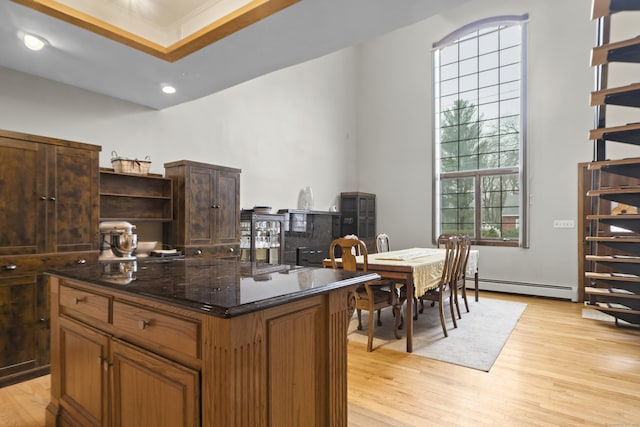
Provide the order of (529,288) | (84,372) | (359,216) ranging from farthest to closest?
(359,216)
(529,288)
(84,372)

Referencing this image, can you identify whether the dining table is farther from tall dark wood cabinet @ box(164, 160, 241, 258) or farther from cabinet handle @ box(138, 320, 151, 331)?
cabinet handle @ box(138, 320, 151, 331)

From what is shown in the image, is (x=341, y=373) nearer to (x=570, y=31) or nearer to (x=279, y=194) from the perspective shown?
(x=279, y=194)

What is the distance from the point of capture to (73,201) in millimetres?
3062

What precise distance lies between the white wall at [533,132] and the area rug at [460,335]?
4.73 ft

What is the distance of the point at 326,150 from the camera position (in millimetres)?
7129

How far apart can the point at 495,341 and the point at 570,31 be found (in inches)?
205

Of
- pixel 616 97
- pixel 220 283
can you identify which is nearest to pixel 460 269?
pixel 616 97

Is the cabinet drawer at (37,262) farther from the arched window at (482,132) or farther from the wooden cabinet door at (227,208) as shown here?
the arched window at (482,132)

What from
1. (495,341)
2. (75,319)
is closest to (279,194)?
(495,341)

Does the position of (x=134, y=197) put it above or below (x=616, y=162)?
below

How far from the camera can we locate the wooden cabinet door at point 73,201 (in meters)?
2.94

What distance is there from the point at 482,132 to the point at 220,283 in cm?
634

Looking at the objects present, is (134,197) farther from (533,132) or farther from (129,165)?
(533,132)

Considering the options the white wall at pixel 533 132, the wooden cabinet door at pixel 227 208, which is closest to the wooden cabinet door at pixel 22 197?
the wooden cabinet door at pixel 227 208
